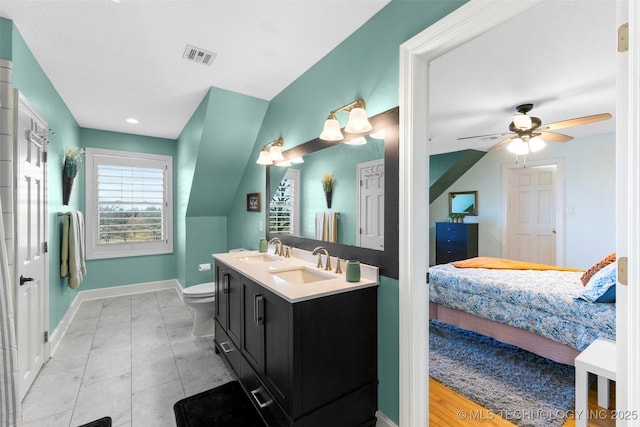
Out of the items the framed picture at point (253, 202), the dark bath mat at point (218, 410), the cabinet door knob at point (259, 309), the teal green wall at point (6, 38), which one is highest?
the teal green wall at point (6, 38)

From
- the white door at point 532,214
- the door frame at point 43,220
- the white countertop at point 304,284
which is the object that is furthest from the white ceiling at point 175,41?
the white door at point 532,214

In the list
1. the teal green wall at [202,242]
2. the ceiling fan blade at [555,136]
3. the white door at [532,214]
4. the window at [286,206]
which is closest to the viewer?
the window at [286,206]

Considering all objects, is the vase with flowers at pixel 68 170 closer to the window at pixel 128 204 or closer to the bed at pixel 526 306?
the window at pixel 128 204

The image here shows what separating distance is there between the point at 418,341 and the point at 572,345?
1498mm

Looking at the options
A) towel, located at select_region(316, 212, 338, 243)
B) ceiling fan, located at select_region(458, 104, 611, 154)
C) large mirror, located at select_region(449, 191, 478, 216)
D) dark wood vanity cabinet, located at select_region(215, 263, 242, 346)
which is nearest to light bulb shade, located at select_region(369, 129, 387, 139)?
towel, located at select_region(316, 212, 338, 243)

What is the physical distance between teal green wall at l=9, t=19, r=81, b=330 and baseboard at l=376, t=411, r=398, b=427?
2997 mm

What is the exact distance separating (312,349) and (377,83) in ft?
5.22

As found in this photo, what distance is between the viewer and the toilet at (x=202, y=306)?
9.37 feet

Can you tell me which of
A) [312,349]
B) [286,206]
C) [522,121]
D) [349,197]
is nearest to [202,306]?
[286,206]

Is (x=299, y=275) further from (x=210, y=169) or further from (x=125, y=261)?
(x=125, y=261)

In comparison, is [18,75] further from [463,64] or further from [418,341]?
[463,64]

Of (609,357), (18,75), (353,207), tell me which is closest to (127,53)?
(18,75)

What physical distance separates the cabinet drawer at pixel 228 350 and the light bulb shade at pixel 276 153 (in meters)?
1.65

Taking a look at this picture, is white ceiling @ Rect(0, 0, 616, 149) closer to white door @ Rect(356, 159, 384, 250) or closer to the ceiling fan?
the ceiling fan
